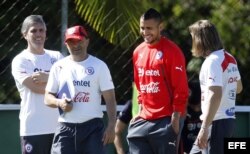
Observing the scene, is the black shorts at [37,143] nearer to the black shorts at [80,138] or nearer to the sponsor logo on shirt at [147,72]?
the black shorts at [80,138]

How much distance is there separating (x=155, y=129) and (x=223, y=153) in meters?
0.63

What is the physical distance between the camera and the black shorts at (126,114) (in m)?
9.92

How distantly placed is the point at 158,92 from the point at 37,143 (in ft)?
4.18

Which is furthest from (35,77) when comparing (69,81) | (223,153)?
(223,153)

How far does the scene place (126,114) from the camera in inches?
392

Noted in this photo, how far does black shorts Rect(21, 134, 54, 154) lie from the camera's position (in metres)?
9.17

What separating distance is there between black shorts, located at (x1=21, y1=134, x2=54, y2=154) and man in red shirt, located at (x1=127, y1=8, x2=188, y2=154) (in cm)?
83

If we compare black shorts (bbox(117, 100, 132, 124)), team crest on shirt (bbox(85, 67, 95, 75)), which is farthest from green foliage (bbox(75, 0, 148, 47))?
team crest on shirt (bbox(85, 67, 95, 75))

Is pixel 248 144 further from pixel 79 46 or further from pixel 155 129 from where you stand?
pixel 79 46

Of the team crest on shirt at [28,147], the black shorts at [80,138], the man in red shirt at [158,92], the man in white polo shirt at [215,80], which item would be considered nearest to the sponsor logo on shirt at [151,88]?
the man in red shirt at [158,92]

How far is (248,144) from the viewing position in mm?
8859

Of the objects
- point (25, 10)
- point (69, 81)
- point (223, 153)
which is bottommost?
point (223, 153)

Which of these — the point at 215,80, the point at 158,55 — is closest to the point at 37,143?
the point at 158,55

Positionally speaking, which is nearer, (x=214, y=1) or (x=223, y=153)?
(x=223, y=153)
